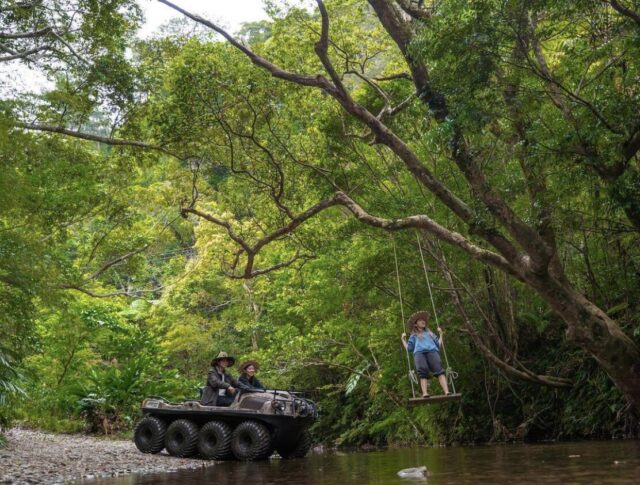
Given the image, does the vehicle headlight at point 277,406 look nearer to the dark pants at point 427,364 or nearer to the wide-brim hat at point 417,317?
the dark pants at point 427,364

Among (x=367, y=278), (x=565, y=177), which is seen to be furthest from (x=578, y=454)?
(x=367, y=278)

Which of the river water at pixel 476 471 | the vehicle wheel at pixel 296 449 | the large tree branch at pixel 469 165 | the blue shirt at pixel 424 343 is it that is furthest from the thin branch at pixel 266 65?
the vehicle wheel at pixel 296 449

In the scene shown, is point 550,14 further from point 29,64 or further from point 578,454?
point 29,64

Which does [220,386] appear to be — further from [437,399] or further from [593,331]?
[593,331]

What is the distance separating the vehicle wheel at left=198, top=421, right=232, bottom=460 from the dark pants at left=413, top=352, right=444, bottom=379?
151 inches

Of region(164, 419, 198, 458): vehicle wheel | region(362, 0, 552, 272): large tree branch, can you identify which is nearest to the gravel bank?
region(164, 419, 198, 458): vehicle wheel

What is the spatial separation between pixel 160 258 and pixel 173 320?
29.2 ft

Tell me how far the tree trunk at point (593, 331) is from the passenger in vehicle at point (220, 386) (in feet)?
19.0

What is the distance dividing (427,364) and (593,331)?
245 cm

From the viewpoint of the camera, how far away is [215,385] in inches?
530

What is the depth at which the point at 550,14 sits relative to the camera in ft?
31.5

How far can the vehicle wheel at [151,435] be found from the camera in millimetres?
13852

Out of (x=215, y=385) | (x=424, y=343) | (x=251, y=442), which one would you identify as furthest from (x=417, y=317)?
(x=215, y=385)

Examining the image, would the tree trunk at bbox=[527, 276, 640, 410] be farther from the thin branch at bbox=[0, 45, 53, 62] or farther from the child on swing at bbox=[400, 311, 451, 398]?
the thin branch at bbox=[0, 45, 53, 62]
